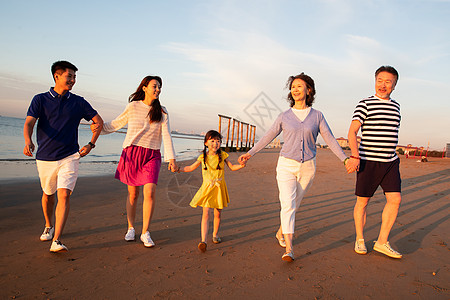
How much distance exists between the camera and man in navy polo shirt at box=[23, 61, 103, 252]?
3.43 metres

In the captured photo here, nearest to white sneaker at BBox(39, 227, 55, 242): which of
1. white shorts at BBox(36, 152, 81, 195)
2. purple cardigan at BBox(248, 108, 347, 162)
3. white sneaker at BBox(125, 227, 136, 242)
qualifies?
white shorts at BBox(36, 152, 81, 195)

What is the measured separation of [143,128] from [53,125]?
1.03 meters

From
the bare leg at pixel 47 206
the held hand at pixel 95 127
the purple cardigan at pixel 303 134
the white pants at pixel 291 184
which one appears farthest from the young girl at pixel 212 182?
the bare leg at pixel 47 206

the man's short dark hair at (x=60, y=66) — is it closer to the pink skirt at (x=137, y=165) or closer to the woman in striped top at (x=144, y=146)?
the woman in striped top at (x=144, y=146)

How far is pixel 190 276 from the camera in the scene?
284 centimetres

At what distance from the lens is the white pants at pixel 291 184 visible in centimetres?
344

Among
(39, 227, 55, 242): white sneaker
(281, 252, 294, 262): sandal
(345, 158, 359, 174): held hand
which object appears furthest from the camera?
(39, 227, 55, 242): white sneaker

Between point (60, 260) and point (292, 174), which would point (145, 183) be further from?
point (292, 174)

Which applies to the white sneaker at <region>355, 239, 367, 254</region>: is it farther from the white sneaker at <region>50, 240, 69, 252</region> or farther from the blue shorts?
the white sneaker at <region>50, 240, 69, 252</region>

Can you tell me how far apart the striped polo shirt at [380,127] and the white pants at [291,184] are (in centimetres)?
77

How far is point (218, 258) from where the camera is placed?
3.33 meters

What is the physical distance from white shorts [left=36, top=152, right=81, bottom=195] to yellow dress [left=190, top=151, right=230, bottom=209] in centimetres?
147

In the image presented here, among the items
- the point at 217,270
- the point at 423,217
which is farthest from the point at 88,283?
the point at 423,217

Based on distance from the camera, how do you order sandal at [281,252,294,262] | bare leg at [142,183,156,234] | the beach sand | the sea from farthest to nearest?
the sea → bare leg at [142,183,156,234] → sandal at [281,252,294,262] → the beach sand
